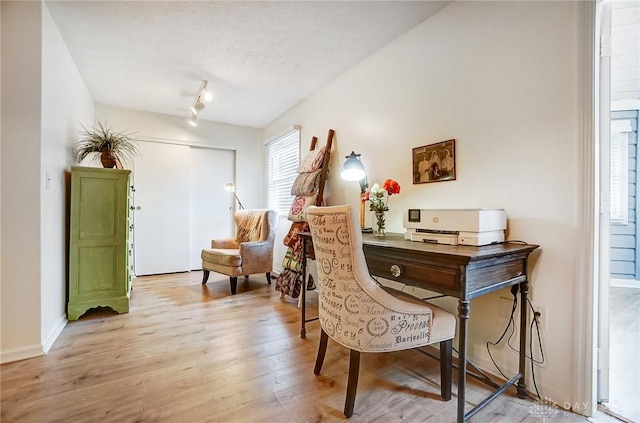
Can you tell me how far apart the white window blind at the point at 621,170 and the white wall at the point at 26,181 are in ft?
20.2

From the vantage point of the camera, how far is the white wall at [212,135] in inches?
156

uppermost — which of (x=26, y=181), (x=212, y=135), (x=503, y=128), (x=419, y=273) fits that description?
(x=212, y=135)

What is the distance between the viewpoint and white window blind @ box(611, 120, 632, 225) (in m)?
Result: 3.74

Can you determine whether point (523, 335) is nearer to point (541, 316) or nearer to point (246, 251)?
point (541, 316)

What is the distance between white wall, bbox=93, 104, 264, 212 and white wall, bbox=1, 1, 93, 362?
2059mm

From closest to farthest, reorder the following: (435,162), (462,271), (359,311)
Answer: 1. (462,271)
2. (359,311)
3. (435,162)

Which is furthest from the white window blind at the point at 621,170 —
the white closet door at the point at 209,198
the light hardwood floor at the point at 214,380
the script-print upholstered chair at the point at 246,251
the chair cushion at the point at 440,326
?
the white closet door at the point at 209,198

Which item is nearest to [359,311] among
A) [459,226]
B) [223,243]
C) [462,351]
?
[462,351]

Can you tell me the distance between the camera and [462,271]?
1191 millimetres

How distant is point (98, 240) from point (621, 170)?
619 cm

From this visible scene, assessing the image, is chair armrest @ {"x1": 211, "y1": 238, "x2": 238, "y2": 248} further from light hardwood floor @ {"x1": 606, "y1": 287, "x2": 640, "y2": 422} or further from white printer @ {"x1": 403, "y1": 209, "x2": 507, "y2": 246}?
light hardwood floor @ {"x1": 606, "y1": 287, "x2": 640, "y2": 422}

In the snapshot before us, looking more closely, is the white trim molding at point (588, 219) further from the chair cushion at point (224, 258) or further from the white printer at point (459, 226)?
the chair cushion at point (224, 258)

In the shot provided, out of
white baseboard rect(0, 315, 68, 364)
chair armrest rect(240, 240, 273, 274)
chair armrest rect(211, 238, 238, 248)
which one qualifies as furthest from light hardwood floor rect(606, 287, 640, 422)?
chair armrest rect(211, 238, 238, 248)

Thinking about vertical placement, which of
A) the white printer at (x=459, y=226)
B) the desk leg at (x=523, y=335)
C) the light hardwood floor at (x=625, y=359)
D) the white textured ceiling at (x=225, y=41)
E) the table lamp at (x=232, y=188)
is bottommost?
the light hardwood floor at (x=625, y=359)
